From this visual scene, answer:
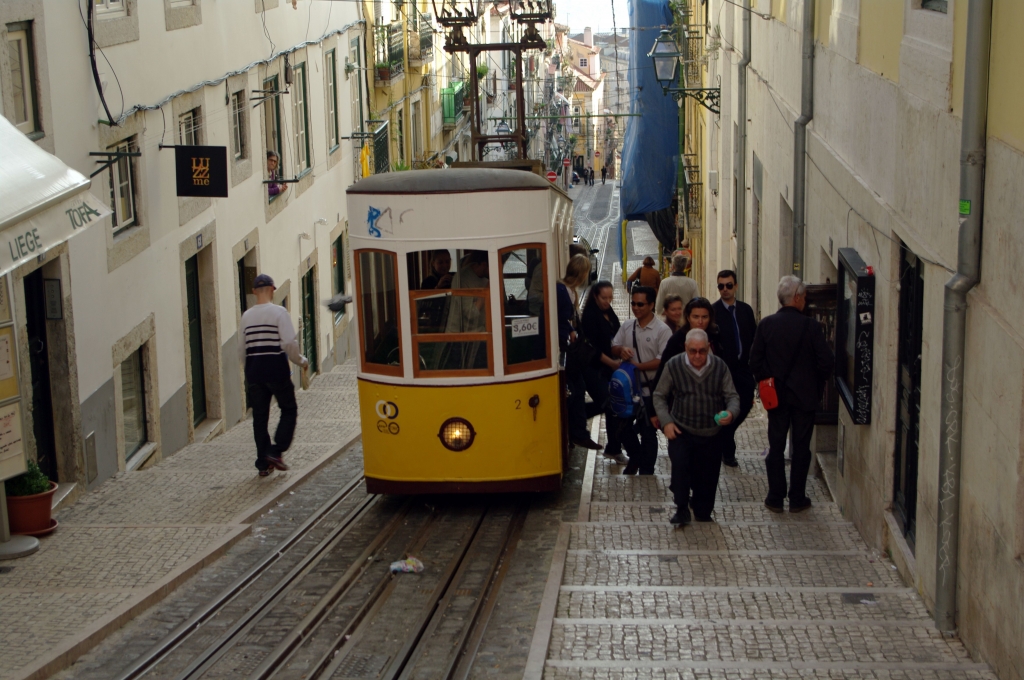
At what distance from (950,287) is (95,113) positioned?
27.7 ft

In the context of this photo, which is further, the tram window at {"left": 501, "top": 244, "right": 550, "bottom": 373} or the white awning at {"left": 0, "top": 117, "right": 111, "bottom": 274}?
the tram window at {"left": 501, "top": 244, "right": 550, "bottom": 373}

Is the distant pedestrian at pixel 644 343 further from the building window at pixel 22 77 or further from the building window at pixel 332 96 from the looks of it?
the building window at pixel 332 96

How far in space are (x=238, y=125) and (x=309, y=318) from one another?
516cm

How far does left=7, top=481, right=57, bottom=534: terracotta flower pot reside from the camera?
855 cm

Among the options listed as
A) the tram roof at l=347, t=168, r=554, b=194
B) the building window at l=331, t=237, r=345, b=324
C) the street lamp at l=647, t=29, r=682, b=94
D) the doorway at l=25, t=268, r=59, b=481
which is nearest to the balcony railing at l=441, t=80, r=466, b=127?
the building window at l=331, t=237, r=345, b=324

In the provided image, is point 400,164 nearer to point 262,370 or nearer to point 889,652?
point 262,370

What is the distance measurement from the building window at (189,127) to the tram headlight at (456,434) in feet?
22.6

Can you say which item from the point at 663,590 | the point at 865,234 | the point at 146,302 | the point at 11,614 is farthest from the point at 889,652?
the point at 146,302

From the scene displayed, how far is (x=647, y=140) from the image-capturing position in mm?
31266

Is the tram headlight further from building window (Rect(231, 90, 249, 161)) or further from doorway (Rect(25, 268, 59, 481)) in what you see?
building window (Rect(231, 90, 249, 161))

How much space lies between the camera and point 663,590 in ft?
23.6

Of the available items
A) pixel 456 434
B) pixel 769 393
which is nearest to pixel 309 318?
pixel 456 434

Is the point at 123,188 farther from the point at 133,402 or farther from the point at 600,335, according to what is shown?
the point at 600,335

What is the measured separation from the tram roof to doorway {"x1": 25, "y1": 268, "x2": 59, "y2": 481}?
126 inches
